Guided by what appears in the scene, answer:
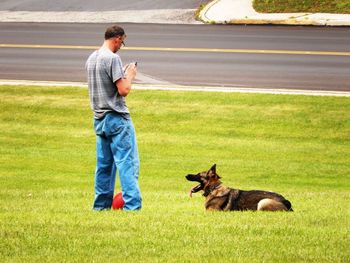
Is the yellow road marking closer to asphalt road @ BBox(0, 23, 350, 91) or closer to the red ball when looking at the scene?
asphalt road @ BBox(0, 23, 350, 91)

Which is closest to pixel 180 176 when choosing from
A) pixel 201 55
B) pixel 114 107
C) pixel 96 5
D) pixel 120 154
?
pixel 120 154

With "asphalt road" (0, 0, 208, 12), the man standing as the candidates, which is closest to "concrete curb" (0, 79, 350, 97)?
"asphalt road" (0, 0, 208, 12)

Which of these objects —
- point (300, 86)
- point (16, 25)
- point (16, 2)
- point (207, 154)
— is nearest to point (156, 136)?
point (207, 154)

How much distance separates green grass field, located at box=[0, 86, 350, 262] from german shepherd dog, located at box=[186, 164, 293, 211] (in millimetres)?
215

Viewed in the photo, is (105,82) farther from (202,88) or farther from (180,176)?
(202,88)

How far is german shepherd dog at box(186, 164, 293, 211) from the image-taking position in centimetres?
1069

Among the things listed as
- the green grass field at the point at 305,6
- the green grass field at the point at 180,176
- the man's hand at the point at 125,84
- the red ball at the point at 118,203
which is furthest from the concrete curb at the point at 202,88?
the man's hand at the point at 125,84

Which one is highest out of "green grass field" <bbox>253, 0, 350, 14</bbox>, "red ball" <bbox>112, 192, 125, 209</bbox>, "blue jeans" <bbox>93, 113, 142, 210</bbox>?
"blue jeans" <bbox>93, 113, 142, 210</bbox>

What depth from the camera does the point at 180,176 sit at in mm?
15617

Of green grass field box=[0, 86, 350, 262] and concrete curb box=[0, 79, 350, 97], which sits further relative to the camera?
concrete curb box=[0, 79, 350, 97]

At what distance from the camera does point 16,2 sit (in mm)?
32562

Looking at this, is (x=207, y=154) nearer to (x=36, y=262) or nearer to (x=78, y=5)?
(x=36, y=262)

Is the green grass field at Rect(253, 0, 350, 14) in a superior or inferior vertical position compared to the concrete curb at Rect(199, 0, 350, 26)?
superior

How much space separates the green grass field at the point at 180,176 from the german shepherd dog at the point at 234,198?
0.70ft
